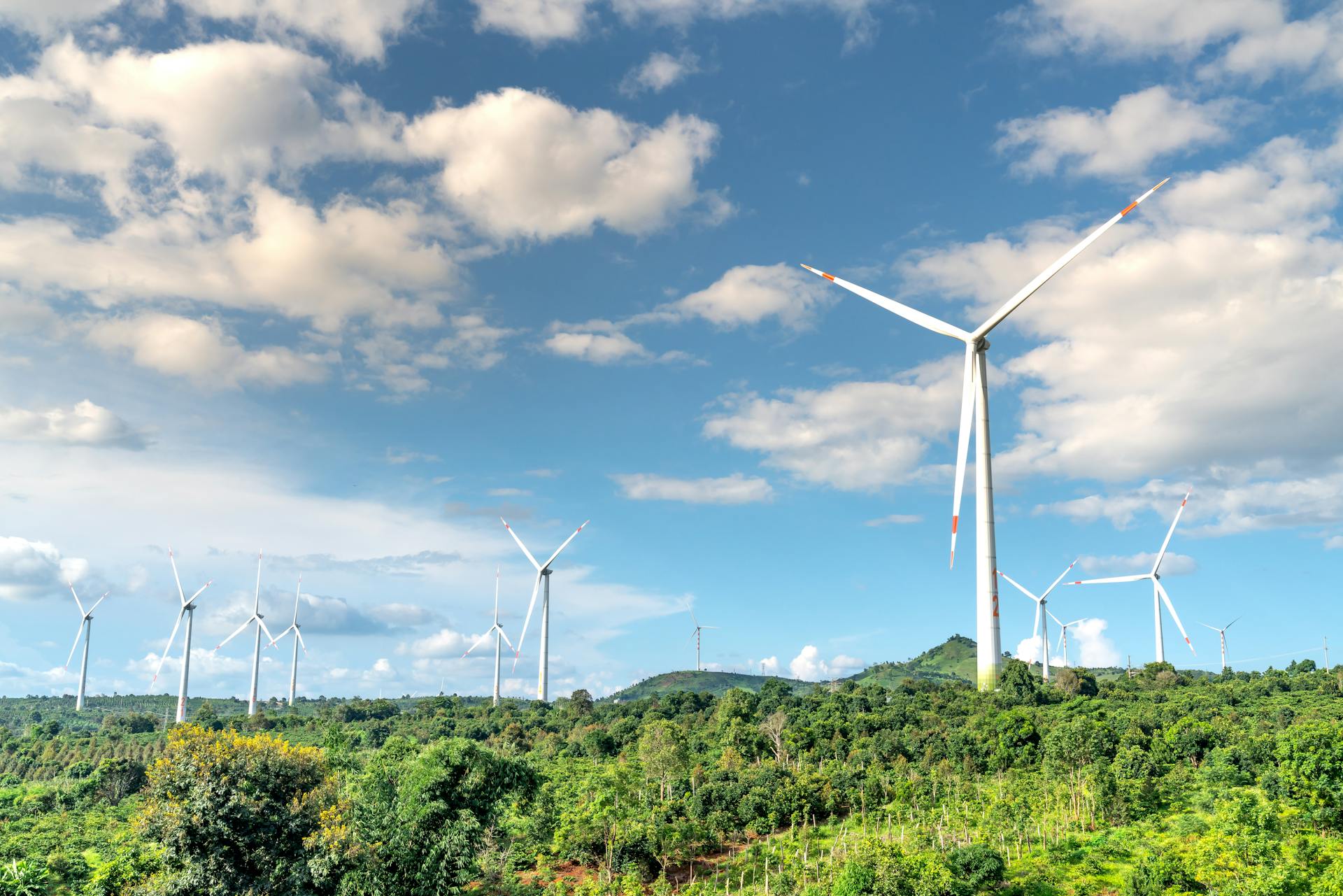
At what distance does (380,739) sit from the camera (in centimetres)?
18275

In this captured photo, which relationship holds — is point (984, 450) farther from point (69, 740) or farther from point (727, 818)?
point (69, 740)

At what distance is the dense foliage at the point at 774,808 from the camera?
5462cm

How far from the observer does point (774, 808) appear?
8875 cm

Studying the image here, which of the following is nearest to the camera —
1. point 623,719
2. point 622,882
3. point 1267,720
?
point 622,882

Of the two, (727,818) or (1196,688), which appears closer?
(727,818)

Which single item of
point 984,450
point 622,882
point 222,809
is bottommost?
point 622,882

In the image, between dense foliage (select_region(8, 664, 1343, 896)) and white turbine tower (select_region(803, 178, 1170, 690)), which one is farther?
white turbine tower (select_region(803, 178, 1170, 690))

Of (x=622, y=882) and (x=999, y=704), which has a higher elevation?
(x=999, y=704)

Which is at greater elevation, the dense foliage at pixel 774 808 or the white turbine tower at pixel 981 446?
the white turbine tower at pixel 981 446

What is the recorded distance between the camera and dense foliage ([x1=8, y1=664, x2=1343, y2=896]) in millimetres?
54625

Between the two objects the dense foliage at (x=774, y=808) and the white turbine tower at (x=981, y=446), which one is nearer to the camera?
the dense foliage at (x=774, y=808)

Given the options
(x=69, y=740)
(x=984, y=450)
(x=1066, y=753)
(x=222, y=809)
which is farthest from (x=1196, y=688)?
(x=69, y=740)

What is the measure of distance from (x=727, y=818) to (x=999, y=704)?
5686 cm

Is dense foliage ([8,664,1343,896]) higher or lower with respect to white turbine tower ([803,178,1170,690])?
lower
